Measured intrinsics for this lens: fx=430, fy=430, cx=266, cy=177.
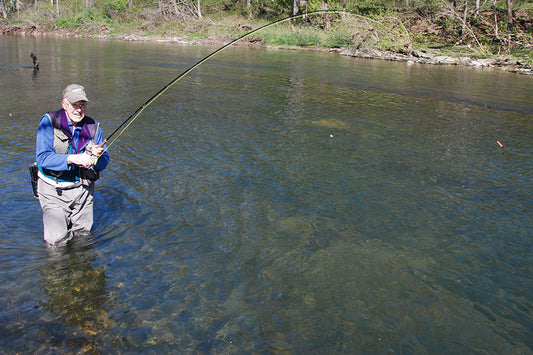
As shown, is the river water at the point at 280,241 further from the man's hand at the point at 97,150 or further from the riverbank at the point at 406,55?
the riverbank at the point at 406,55

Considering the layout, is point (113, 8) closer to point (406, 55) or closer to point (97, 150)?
point (406, 55)

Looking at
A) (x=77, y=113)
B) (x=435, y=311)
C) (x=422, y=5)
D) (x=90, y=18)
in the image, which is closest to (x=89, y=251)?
(x=77, y=113)

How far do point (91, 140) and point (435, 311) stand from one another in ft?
13.7

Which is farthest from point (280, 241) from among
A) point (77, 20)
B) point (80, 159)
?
point (77, 20)

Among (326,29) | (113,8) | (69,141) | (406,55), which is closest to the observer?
(69,141)

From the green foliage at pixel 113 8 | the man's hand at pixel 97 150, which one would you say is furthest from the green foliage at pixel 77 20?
the man's hand at pixel 97 150

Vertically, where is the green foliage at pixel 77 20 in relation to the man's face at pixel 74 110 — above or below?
above

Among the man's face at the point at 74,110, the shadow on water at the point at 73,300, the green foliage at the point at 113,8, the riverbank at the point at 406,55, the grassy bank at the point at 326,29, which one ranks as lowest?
the shadow on water at the point at 73,300

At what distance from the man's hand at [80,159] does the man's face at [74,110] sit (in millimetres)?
409

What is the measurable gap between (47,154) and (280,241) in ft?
9.87

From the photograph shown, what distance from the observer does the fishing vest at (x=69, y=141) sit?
178 inches

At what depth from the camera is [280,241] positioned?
5797mm

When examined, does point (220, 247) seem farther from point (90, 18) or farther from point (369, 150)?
point (90, 18)

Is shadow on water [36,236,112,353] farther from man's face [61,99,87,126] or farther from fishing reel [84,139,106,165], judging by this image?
man's face [61,99,87,126]
